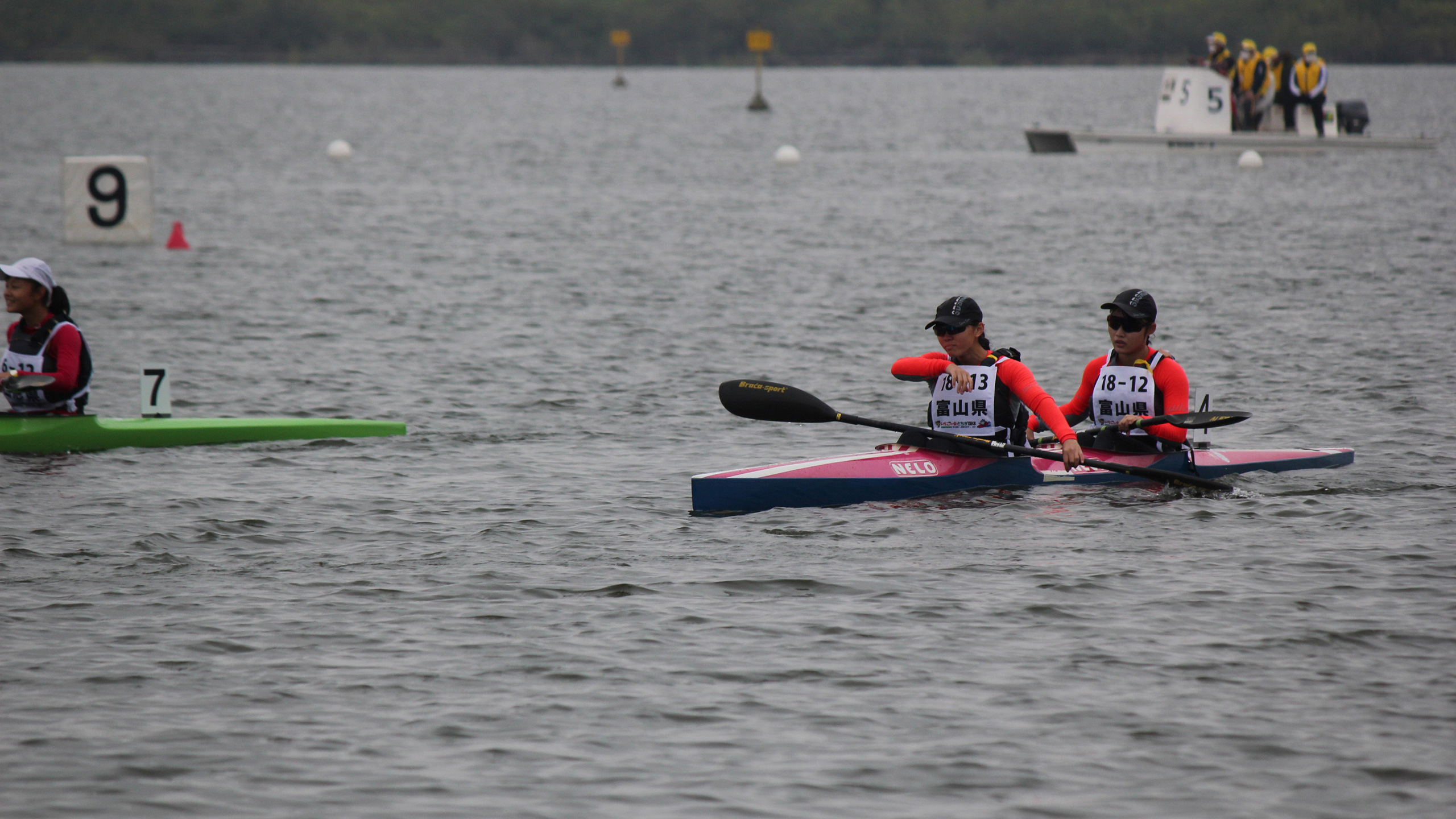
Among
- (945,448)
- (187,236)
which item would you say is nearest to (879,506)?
(945,448)

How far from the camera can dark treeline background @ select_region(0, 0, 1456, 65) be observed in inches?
6348

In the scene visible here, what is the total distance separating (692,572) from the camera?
30.4 feet

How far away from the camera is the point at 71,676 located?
757 centimetres

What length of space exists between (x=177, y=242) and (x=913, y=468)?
764 inches

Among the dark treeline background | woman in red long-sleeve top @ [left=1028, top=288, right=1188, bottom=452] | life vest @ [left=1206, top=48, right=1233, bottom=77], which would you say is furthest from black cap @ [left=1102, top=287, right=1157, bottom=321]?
the dark treeline background

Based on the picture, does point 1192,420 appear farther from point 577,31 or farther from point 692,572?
point 577,31

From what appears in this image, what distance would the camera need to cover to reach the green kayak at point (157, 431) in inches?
477

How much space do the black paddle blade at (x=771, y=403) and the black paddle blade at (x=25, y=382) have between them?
4830 mm

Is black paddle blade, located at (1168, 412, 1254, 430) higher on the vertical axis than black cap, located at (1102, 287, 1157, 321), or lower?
lower

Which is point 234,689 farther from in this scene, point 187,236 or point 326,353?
point 187,236

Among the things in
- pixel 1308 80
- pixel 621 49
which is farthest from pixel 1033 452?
pixel 621 49

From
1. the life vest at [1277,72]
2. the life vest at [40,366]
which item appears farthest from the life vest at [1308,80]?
the life vest at [40,366]

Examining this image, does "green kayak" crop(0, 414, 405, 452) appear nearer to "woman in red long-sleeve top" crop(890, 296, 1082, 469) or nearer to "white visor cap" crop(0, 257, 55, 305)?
"white visor cap" crop(0, 257, 55, 305)

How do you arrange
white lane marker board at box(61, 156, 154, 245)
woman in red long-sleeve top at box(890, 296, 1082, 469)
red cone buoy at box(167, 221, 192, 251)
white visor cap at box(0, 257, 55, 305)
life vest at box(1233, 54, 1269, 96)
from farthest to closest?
1. life vest at box(1233, 54, 1269, 96)
2. red cone buoy at box(167, 221, 192, 251)
3. white lane marker board at box(61, 156, 154, 245)
4. white visor cap at box(0, 257, 55, 305)
5. woman in red long-sleeve top at box(890, 296, 1082, 469)
